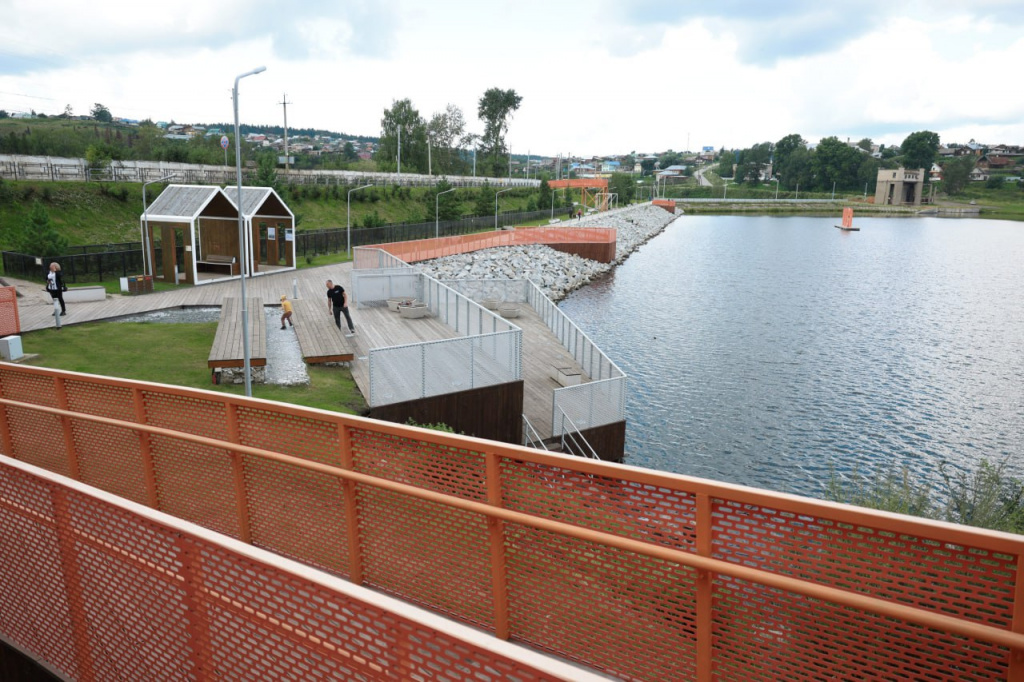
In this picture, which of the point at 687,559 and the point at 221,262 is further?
the point at 221,262

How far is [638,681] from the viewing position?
4.55 metres

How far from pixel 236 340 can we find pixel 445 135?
13465 cm

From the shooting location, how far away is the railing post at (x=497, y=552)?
4820mm

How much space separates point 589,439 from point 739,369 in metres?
15.0

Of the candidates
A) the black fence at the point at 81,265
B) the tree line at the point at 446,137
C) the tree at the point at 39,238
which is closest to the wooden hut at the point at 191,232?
the black fence at the point at 81,265

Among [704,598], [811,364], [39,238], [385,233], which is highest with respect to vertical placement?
[704,598]

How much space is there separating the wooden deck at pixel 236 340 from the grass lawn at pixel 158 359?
0.72 m

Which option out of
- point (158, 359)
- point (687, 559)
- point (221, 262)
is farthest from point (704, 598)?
point (221, 262)

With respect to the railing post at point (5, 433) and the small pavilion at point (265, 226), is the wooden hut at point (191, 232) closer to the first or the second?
the small pavilion at point (265, 226)

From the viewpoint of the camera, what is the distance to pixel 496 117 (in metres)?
147

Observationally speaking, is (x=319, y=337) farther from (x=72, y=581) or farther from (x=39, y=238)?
(x=39, y=238)

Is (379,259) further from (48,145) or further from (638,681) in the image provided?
(48,145)

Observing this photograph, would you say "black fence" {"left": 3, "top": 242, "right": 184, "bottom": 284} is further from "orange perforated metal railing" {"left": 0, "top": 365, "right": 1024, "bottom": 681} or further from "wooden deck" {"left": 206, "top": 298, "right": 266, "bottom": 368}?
"orange perforated metal railing" {"left": 0, "top": 365, "right": 1024, "bottom": 681}

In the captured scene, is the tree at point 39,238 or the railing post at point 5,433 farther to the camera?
the tree at point 39,238
